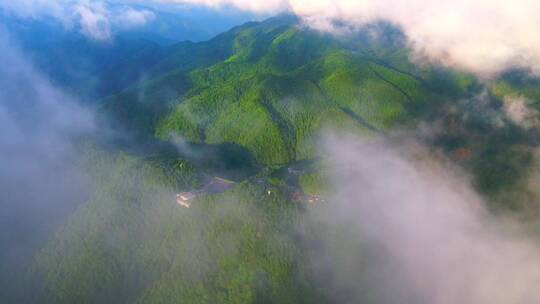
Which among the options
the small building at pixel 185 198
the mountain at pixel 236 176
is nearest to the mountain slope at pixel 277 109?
the mountain at pixel 236 176

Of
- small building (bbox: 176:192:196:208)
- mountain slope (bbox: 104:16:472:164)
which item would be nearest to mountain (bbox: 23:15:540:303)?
mountain slope (bbox: 104:16:472:164)

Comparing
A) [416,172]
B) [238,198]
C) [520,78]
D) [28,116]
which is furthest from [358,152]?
[28,116]

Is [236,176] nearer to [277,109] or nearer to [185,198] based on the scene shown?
[185,198]

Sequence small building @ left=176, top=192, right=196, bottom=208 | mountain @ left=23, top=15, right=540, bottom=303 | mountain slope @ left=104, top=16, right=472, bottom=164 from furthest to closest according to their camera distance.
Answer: mountain slope @ left=104, top=16, right=472, bottom=164, small building @ left=176, top=192, right=196, bottom=208, mountain @ left=23, top=15, right=540, bottom=303

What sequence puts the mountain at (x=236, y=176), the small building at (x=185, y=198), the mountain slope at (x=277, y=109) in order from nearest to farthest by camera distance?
1. the mountain at (x=236, y=176)
2. the small building at (x=185, y=198)
3. the mountain slope at (x=277, y=109)

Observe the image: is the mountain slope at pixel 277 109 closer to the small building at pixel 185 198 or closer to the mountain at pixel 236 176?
the mountain at pixel 236 176

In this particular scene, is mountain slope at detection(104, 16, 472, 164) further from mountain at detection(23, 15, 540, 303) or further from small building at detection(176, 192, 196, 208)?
small building at detection(176, 192, 196, 208)
